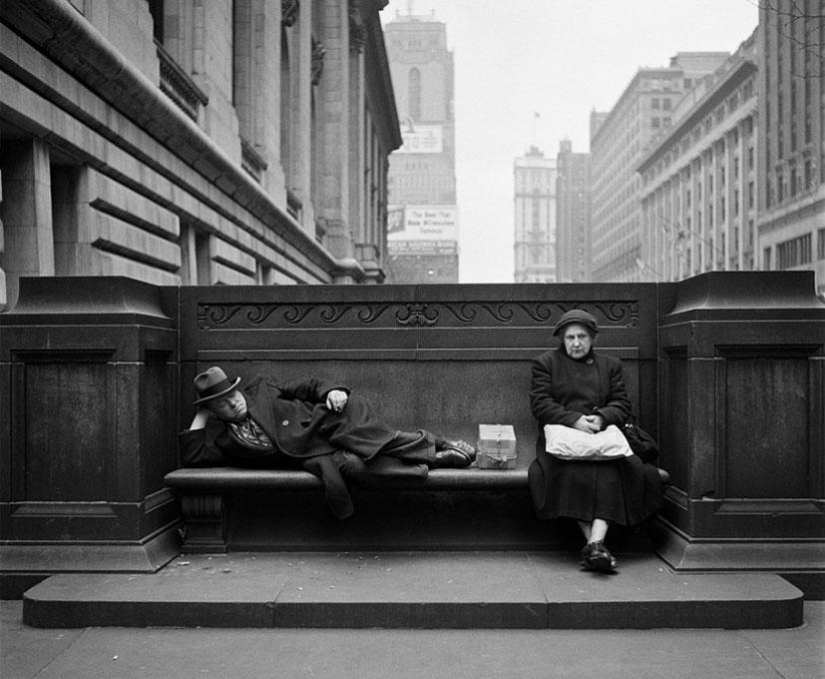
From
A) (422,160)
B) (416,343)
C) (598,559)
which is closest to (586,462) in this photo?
(598,559)

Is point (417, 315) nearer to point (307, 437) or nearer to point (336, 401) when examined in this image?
point (336, 401)

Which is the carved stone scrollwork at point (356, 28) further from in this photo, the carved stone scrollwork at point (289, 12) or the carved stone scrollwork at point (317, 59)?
the carved stone scrollwork at point (289, 12)

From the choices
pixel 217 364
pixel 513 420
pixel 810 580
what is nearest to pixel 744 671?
pixel 810 580

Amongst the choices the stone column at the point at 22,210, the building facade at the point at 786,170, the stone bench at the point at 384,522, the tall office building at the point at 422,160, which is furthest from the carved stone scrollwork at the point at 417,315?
the tall office building at the point at 422,160

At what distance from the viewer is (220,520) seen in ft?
20.8

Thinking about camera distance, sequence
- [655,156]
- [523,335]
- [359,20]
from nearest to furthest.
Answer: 1. [523,335]
2. [359,20]
3. [655,156]

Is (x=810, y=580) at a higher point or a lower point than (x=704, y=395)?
lower

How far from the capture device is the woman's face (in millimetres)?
6305

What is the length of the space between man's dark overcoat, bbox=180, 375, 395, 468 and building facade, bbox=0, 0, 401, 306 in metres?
2.88

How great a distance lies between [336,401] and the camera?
6.23m

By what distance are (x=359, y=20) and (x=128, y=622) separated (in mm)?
39160

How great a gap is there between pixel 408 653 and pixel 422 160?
192894 mm

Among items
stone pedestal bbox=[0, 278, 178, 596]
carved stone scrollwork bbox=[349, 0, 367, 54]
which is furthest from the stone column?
carved stone scrollwork bbox=[349, 0, 367, 54]

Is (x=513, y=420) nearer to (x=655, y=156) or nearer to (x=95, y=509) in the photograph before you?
(x=95, y=509)
